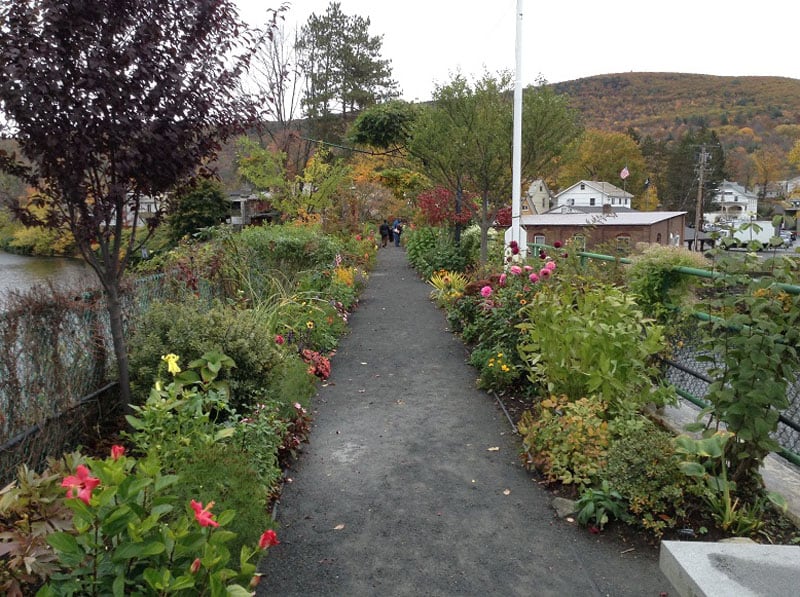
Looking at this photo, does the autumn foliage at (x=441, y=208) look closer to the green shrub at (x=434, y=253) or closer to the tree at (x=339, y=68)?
the green shrub at (x=434, y=253)

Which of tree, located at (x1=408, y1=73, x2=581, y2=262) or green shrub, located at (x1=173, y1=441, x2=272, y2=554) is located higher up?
tree, located at (x1=408, y1=73, x2=581, y2=262)

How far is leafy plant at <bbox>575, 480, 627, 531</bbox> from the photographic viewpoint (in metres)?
3.37

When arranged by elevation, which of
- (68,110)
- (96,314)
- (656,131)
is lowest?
(96,314)

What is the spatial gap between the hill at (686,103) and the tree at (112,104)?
9164cm

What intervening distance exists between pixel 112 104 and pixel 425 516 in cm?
303

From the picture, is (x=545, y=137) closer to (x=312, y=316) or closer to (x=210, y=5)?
(x=312, y=316)

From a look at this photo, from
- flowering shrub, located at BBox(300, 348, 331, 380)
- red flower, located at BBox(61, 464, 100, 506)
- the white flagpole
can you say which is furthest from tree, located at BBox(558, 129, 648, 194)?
red flower, located at BBox(61, 464, 100, 506)

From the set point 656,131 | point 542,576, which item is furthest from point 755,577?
point 656,131

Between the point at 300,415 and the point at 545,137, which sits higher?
the point at 545,137

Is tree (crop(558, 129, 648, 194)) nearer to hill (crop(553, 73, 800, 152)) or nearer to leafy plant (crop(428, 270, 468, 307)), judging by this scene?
hill (crop(553, 73, 800, 152))

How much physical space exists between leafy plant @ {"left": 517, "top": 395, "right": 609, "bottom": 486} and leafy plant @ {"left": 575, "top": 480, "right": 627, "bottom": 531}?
18 centimetres

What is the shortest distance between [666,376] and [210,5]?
4587 mm

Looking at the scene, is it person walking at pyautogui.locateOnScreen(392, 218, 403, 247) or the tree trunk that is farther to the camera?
person walking at pyautogui.locateOnScreen(392, 218, 403, 247)

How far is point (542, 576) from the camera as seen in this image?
116 inches
